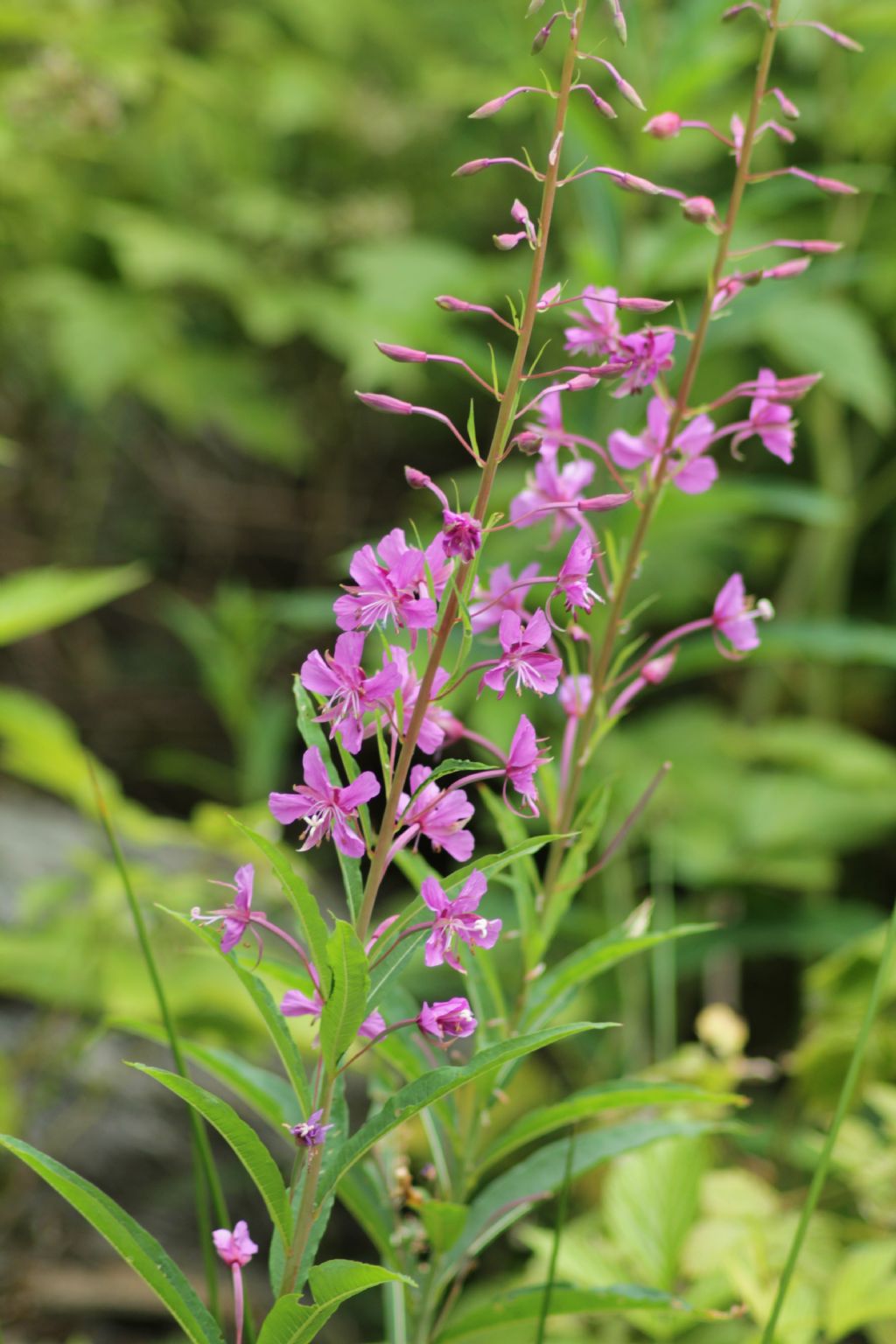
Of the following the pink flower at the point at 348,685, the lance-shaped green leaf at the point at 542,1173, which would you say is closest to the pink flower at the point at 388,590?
the pink flower at the point at 348,685

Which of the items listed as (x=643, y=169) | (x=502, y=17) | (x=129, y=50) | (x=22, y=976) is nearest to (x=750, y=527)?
(x=643, y=169)

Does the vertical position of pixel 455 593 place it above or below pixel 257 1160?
above

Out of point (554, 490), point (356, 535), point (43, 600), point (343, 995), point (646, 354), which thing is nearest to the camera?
point (343, 995)

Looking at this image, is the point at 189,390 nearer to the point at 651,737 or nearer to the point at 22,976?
the point at 651,737

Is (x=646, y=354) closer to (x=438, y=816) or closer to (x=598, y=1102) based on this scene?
(x=438, y=816)

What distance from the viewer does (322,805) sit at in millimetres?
740

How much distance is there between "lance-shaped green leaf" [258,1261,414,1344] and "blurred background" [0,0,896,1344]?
1.82 ft

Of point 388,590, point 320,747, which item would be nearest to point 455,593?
point 388,590

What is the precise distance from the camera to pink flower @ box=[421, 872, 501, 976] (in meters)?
0.72

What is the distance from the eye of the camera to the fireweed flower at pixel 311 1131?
0.71 meters

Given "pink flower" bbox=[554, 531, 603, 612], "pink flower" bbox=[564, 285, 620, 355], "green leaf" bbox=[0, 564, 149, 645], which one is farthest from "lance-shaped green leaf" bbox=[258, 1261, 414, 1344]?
"green leaf" bbox=[0, 564, 149, 645]

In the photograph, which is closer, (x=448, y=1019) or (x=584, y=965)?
(x=448, y=1019)

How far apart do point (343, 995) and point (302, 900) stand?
0.06 m

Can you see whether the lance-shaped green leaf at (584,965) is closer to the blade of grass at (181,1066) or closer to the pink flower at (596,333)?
the blade of grass at (181,1066)
